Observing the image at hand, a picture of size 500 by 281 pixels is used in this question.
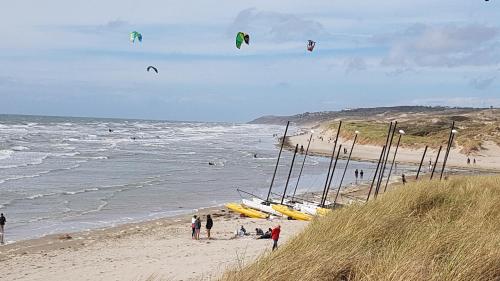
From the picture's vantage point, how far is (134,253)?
1623cm

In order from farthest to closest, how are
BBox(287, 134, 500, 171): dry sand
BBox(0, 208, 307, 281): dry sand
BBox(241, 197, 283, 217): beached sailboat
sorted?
1. BBox(287, 134, 500, 171): dry sand
2. BBox(241, 197, 283, 217): beached sailboat
3. BBox(0, 208, 307, 281): dry sand

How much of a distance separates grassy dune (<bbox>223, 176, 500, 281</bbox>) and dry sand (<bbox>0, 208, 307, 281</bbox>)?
13.2 ft

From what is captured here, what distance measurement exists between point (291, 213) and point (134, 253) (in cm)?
807

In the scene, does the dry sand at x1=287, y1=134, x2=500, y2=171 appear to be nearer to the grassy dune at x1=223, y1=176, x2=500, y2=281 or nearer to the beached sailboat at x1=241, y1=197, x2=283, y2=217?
the beached sailboat at x1=241, y1=197, x2=283, y2=217

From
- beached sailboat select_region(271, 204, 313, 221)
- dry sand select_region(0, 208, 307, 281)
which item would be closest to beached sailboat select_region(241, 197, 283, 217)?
beached sailboat select_region(271, 204, 313, 221)

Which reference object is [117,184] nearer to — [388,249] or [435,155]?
[388,249]

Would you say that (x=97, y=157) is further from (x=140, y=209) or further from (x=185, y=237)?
(x=185, y=237)

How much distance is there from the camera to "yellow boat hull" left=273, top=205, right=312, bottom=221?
2206cm

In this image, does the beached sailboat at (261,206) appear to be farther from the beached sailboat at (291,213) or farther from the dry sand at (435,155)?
the dry sand at (435,155)

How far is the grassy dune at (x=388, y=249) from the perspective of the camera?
5.07 metres

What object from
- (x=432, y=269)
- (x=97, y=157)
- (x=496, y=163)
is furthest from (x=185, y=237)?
(x=496, y=163)

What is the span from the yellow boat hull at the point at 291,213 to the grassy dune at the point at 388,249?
12264mm

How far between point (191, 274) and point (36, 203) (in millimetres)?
15048

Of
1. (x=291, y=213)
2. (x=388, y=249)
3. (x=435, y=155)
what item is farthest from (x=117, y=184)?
(x=435, y=155)
